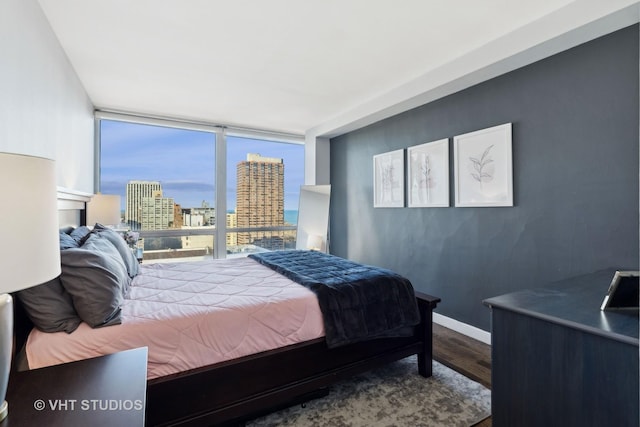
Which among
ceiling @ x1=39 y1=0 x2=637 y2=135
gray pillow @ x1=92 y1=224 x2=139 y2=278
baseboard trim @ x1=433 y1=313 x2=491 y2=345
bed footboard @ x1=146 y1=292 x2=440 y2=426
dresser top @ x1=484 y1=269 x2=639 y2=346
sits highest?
ceiling @ x1=39 y1=0 x2=637 y2=135

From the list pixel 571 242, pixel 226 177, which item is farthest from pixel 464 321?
pixel 226 177

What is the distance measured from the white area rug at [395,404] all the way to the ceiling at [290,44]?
2.50 meters

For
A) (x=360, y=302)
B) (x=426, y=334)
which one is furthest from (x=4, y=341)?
(x=426, y=334)

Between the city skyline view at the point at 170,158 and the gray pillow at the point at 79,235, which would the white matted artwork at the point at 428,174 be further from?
the gray pillow at the point at 79,235

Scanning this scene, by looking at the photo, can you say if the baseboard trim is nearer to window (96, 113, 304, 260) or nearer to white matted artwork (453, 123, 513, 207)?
white matted artwork (453, 123, 513, 207)

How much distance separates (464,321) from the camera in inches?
122

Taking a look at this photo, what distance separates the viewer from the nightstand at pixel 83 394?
865 mm

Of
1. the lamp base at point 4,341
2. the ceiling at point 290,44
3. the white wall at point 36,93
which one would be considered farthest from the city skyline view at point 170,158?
the lamp base at point 4,341

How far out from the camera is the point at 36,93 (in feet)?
6.56

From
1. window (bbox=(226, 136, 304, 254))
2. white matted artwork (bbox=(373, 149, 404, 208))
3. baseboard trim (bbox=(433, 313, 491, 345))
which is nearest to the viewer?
baseboard trim (bbox=(433, 313, 491, 345))

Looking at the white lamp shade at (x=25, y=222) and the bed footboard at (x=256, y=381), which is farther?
the bed footboard at (x=256, y=381)

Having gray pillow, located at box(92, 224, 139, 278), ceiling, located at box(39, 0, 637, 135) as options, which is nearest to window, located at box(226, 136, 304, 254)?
ceiling, located at box(39, 0, 637, 135)

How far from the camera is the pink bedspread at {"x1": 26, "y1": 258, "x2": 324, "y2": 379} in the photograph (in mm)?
1398

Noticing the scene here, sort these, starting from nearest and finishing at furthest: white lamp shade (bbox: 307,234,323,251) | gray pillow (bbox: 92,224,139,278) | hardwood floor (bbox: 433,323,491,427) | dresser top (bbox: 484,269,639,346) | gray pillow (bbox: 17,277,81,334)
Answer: dresser top (bbox: 484,269,639,346) < gray pillow (bbox: 17,277,81,334) < gray pillow (bbox: 92,224,139,278) < hardwood floor (bbox: 433,323,491,427) < white lamp shade (bbox: 307,234,323,251)
